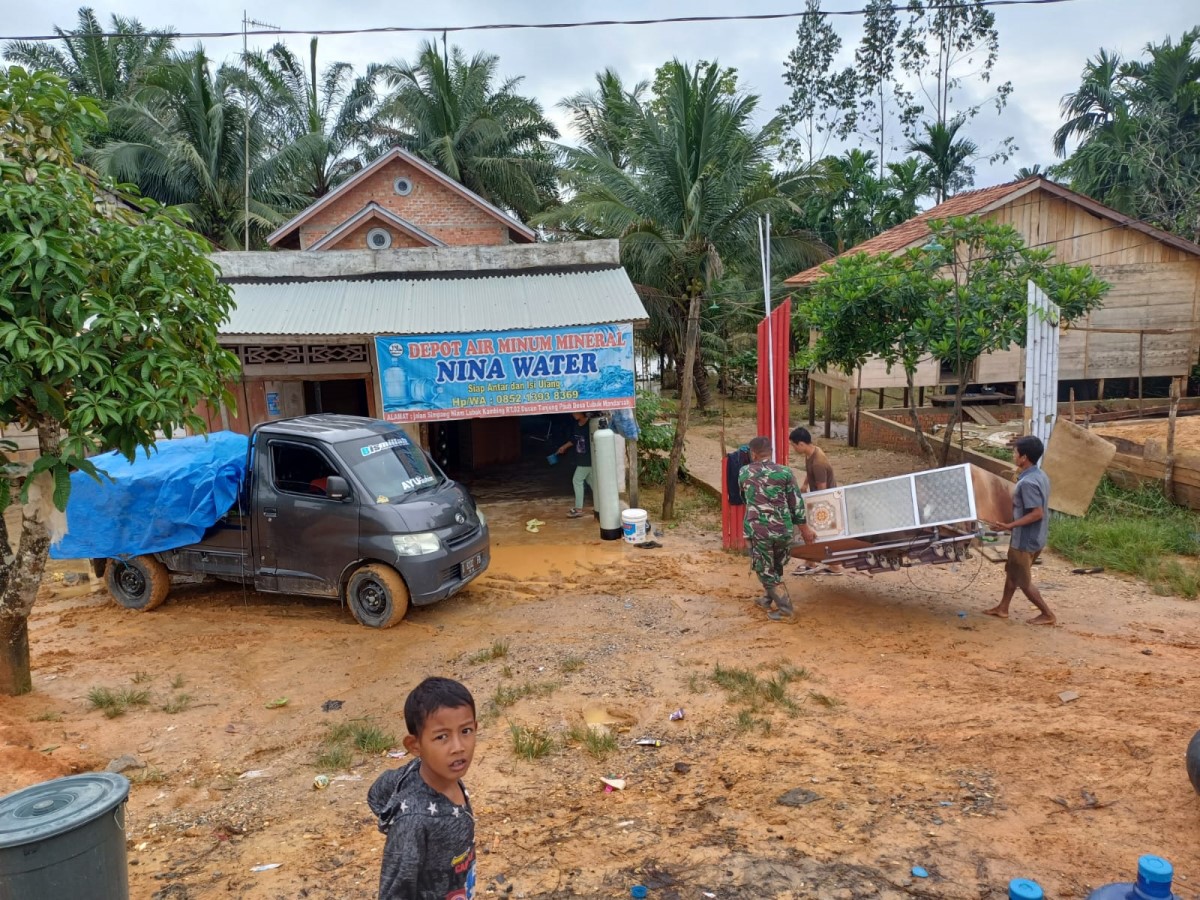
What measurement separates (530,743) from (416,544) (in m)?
2.86

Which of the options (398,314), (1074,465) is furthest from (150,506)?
(1074,465)

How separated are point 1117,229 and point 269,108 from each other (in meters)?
26.3

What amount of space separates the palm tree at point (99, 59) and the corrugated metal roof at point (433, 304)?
19893mm

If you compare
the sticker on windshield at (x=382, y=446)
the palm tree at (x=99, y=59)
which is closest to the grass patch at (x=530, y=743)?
the sticker on windshield at (x=382, y=446)

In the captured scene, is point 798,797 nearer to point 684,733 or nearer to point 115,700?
point 684,733

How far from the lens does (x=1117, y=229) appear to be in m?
17.3

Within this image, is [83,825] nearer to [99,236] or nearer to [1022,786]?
[99,236]

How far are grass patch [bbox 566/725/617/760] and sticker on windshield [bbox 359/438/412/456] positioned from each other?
12.5 feet

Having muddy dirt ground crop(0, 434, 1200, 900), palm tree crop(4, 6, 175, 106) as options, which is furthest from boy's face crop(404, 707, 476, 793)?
palm tree crop(4, 6, 175, 106)

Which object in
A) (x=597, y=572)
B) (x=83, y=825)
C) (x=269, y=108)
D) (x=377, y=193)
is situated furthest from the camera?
(x=269, y=108)

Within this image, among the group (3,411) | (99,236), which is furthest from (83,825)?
(99,236)

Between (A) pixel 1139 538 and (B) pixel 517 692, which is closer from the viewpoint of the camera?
(B) pixel 517 692

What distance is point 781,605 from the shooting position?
7.11 m

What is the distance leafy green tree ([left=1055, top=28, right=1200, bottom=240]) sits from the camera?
22609 millimetres
